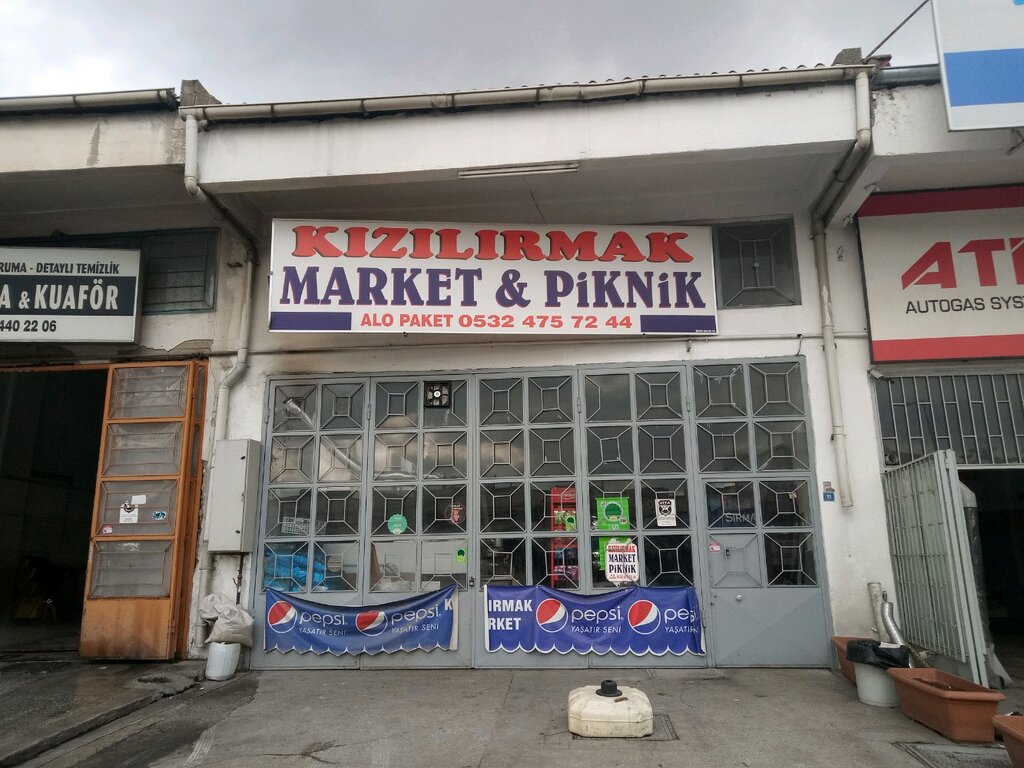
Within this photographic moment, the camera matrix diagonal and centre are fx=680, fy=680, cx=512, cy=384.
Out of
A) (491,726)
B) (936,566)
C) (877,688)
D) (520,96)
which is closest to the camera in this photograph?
(491,726)

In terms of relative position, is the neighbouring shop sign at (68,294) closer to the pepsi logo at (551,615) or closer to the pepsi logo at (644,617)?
the pepsi logo at (551,615)

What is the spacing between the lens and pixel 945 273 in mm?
7926

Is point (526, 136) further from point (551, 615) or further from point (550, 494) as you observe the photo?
point (551, 615)

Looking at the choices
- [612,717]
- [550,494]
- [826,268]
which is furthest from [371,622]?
[826,268]

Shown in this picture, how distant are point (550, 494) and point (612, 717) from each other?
312cm

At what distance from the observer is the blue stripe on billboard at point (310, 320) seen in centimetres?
804

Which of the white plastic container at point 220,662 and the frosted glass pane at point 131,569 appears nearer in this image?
the white plastic container at point 220,662

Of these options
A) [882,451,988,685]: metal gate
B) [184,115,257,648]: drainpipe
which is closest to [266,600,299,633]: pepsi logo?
[184,115,257,648]: drainpipe

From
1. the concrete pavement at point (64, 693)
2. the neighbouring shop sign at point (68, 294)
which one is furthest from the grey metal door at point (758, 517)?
the neighbouring shop sign at point (68, 294)

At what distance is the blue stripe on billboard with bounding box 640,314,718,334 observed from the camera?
824 cm

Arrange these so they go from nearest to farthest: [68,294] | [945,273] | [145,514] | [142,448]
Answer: [945,273]
[145,514]
[142,448]
[68,294]

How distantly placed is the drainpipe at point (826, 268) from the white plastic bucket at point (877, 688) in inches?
78.6

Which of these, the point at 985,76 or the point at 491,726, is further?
the point at 985,76

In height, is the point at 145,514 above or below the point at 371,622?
above
